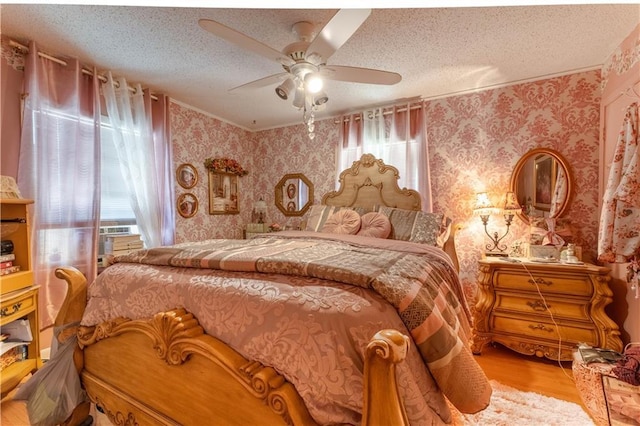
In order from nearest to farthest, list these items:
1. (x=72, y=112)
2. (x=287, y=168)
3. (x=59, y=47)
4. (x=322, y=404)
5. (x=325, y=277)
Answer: (x=322, y=404) → (x=325, y=277) → (x=59, y=47) → (x=72, y=112) → (x=287, y=168)

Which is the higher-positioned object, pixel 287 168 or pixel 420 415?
pixel 287 168

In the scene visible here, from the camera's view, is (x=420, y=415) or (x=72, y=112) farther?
(x=72, y=112)

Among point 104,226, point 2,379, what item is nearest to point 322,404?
point 2,379

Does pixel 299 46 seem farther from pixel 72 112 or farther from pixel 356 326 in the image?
pixel 72 112

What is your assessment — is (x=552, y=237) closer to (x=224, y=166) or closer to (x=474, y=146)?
(x=474, y=146)

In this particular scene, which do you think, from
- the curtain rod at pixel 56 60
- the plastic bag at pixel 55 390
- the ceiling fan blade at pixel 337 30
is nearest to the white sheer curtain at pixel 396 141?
the ceiling fan blade at pixel 337 30

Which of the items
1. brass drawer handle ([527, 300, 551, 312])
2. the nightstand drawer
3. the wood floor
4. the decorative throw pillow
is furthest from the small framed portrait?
brass drawer handle ([527, 300, 551, 312])

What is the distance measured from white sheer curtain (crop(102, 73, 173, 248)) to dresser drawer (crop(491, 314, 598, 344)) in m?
3.19

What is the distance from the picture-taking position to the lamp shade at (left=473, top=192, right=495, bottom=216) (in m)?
2.62

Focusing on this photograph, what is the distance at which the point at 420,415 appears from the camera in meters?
0.86

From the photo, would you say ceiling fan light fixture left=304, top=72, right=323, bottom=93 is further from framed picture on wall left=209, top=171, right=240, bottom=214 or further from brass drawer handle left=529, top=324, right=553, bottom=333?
brass drawer handle left=529, top=324, right=553, bottom=333

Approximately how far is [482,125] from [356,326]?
2.81 metres

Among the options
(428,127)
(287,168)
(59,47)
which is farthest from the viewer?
(287,168)

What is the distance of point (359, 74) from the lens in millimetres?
1910
